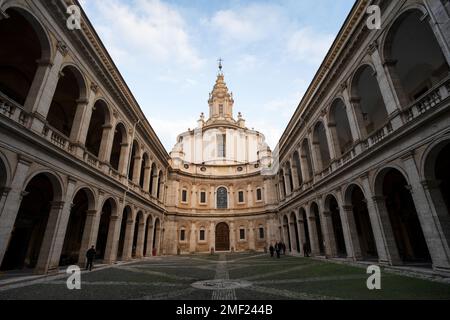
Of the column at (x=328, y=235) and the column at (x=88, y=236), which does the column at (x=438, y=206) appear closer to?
the column at (x=328, y=235)

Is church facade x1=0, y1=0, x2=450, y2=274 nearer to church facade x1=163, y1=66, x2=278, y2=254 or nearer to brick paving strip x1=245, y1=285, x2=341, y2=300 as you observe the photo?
church facade x1=163, y1=66, x2=278, y2=254

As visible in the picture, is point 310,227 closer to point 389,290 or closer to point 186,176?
point 389,290

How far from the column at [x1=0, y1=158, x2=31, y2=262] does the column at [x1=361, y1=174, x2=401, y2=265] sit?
1631 centimetres

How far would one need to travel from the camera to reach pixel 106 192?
15469mm

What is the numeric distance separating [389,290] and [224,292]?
495 centimetres

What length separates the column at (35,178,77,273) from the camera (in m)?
10.3

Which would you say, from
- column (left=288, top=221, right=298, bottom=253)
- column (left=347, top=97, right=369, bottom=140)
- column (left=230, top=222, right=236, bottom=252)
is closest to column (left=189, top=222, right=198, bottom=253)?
column (left=230, top=222, right=236, bottom=252)

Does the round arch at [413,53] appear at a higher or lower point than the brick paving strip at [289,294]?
higher

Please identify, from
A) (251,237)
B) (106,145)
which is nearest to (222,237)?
(251,237)

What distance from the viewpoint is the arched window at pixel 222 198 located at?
35531 mm

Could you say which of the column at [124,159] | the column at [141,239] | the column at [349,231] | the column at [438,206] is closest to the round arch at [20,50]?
the column at [124,159]

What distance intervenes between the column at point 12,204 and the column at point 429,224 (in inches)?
626

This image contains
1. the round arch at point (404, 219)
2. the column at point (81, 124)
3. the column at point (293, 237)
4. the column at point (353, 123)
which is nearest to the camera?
the column at point (81, 124)

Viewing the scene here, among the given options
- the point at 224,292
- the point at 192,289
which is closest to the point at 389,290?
the point at 224,292
